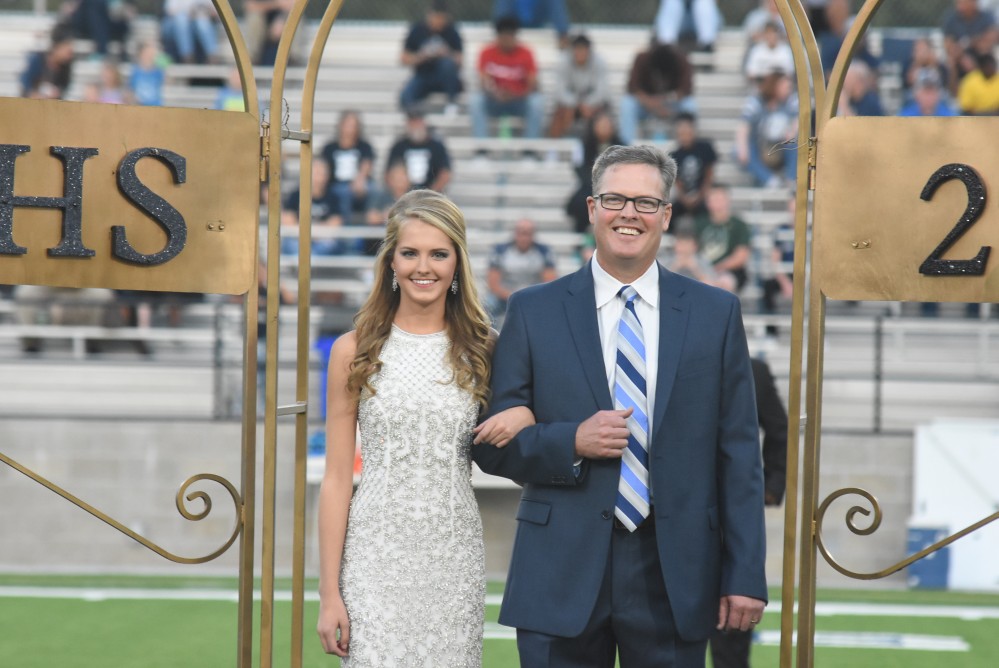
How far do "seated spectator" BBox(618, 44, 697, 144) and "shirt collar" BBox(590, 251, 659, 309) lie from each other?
908cm

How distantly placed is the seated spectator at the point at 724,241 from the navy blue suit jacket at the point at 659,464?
7074mm

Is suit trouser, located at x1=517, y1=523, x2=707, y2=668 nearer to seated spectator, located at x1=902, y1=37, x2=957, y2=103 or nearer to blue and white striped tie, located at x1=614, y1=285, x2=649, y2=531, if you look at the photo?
blue and white striped tie, located at x1=614, y1=285, x2=649, y2=531

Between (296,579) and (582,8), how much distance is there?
1275cm

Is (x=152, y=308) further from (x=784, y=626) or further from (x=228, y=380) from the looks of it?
(x=784, y=626)

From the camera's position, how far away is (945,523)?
8.09 meters

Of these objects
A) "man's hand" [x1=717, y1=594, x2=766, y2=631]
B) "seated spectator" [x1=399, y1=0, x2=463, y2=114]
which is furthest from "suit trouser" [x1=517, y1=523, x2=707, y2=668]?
"seated spectator" [x1=399, y1=0, x2=463, y2=114]

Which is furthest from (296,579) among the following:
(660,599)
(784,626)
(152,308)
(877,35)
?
(877,35)

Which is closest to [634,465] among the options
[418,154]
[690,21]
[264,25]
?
[418,154]

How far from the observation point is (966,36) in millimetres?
11875

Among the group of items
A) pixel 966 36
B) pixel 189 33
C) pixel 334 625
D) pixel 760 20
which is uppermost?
pixel 760 20

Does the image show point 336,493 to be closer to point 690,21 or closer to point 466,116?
point 466,116

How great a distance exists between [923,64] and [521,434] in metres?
10.0

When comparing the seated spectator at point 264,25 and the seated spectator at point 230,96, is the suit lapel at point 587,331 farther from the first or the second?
the seated spectator at point 264,25

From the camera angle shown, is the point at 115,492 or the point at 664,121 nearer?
the point at 115,492
